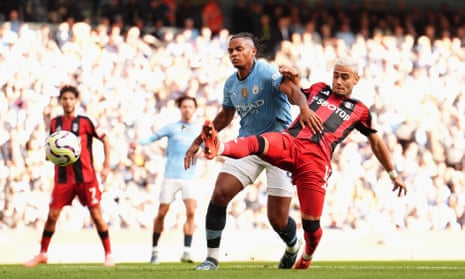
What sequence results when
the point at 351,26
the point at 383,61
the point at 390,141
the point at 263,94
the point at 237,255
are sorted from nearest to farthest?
1. the point at 263,94
2. the point at 237,255
3. the point at 390,141
4. the point at 383,61
5. the point at 351,26

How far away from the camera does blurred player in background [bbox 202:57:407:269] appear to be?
936 centimetres

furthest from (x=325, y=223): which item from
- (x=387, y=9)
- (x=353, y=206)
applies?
(x=387, y=9)

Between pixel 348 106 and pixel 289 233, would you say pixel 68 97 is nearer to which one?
pixel 289 233

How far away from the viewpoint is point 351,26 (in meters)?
23.0

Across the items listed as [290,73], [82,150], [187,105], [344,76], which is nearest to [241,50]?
[290,73]

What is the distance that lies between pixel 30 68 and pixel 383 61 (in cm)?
736

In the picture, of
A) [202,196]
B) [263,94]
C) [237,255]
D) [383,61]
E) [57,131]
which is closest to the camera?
[263,94]

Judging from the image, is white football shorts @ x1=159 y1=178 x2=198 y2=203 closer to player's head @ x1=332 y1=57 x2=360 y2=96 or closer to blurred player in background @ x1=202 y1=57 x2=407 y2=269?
blurred player in background @ x1=202 y1=57 x2=407 y2=269

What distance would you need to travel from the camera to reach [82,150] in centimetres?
1305

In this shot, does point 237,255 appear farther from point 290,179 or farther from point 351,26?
point 351,26

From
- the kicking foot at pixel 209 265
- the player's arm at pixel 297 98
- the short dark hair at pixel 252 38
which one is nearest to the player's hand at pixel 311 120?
the player's arm at pixel 297 98

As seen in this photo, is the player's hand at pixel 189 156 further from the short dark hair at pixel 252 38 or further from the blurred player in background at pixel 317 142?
the short dark hair at pixel 252 38

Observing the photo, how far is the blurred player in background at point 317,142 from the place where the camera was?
9359 millimetres

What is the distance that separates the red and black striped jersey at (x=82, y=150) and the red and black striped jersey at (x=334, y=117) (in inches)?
157
